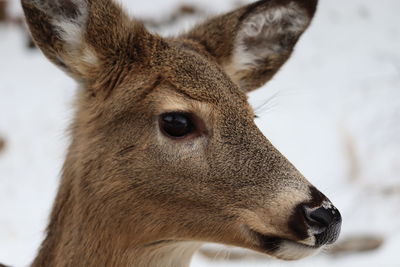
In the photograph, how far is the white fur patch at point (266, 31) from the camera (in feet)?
15.9

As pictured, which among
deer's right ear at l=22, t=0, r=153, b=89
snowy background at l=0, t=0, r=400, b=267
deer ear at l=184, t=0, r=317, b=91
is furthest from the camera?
snowy background at l=0, t=0, r=400, b=267

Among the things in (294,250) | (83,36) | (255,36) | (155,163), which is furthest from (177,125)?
(255,36)

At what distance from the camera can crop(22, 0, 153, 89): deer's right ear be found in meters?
4.08

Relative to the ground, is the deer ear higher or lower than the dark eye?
higher

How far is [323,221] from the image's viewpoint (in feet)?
11.6

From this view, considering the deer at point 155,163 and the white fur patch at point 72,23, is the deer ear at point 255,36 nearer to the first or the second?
the deer at point 155,163

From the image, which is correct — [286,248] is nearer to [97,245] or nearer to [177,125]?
[177,125]

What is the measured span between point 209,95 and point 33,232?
5.98 metres

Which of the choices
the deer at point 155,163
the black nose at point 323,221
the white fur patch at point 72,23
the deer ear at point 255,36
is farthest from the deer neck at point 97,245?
the deer ear at point 255,36

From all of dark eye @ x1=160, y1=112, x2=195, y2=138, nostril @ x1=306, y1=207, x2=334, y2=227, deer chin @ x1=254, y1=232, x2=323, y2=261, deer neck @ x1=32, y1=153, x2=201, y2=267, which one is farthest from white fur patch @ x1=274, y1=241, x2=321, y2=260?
dark eye @ x1=160, y1=112, x2=195, y2=138

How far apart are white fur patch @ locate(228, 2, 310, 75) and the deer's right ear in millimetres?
770

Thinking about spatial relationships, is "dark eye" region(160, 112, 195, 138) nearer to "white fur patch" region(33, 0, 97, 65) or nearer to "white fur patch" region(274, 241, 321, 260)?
"white fur patch" region(33, 0, 97, 65)

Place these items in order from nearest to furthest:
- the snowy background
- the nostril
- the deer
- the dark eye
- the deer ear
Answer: the nostril, the deer, the dark eye, the deer ear, the snowy background

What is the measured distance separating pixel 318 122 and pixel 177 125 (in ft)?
28.4
